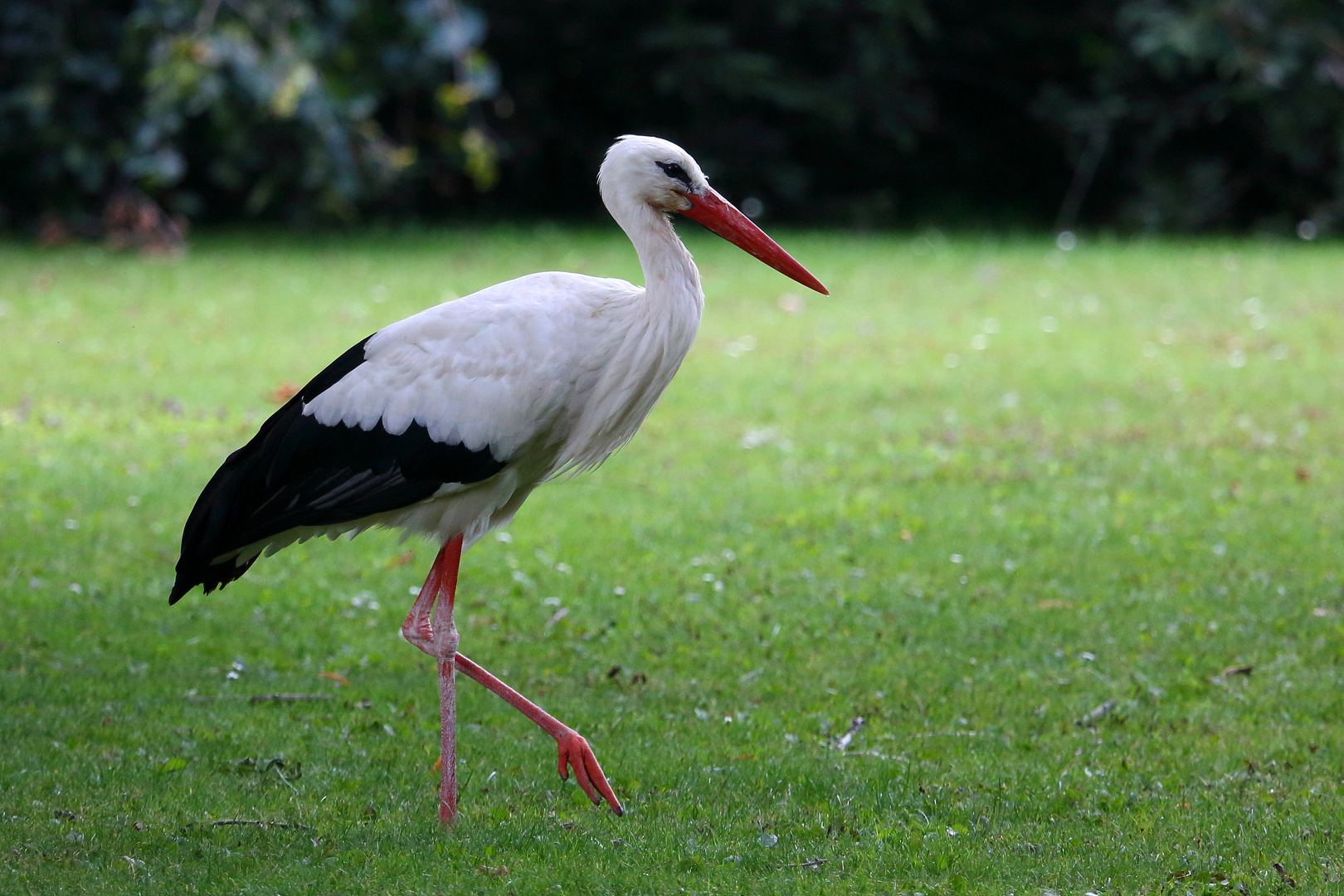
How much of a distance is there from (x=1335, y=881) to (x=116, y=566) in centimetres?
493

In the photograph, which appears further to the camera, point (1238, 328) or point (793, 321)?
point (793, 321)

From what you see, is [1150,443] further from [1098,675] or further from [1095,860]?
[1095,860]

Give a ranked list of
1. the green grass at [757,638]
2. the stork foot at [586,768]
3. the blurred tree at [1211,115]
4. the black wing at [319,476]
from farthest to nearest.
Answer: the blurred tree at [1211,115] < the black wing at [319,476] < the stork foot at [586,768] < the green grass at [757,638]

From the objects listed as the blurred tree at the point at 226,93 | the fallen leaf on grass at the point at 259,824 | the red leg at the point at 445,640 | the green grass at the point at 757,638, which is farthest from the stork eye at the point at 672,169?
the blurred tree at the point at 226,93

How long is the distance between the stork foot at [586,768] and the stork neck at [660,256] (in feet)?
4.30

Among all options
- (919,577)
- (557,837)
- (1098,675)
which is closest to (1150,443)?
(919,577)

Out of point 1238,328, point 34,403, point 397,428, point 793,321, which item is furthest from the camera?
point 793,321

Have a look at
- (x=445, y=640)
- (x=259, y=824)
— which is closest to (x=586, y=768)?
(x=445, y=640)

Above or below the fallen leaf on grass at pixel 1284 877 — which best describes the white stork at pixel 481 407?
above

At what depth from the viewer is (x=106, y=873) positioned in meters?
3.82

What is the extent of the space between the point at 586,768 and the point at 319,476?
1.19 m

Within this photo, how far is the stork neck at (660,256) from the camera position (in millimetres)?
4438

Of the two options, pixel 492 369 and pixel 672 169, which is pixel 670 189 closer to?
pixel 672 169

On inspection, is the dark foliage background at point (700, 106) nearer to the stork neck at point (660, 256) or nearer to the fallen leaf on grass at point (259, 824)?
the stork neck at point (660, 256)
